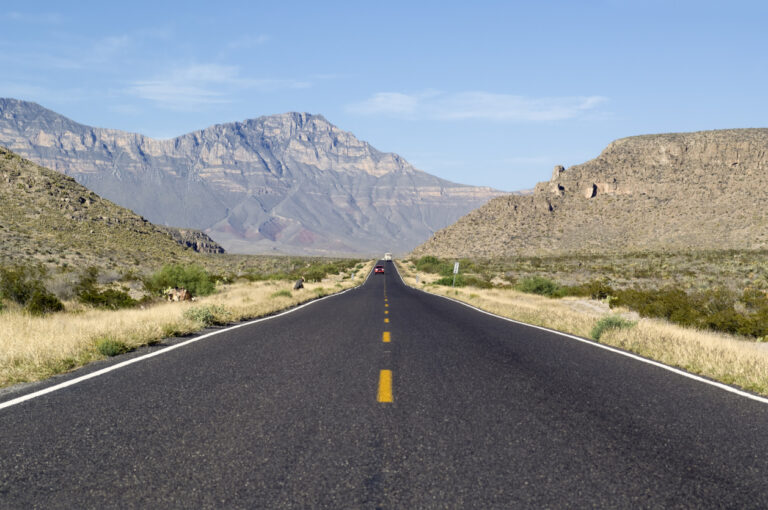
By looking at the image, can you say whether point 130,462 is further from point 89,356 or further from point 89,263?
point 89,263

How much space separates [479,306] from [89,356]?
1755 cm

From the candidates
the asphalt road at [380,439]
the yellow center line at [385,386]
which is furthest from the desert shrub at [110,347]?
the yellow center line at [385,386]

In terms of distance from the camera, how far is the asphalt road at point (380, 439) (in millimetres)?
3670

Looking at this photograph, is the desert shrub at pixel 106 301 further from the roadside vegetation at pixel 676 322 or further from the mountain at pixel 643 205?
the mountain at pixel 643 205

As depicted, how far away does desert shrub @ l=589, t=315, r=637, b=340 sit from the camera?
12.7 meters

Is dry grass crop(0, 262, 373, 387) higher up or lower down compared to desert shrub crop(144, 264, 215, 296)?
higher up

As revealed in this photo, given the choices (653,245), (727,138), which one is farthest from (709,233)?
(727,138)

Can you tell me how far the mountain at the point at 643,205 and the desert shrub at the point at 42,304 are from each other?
266 ft

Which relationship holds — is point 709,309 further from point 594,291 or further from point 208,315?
point 208,315

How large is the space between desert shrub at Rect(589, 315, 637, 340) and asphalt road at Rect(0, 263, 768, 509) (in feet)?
13.6

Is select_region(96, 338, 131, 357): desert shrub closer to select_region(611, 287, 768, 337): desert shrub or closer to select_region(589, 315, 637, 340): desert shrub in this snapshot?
select_region(589, 315, 637, 340): desert shrub

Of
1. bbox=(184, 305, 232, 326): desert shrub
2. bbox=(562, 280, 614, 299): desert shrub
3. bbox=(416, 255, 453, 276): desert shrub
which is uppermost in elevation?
bbox=(184, 305, 232, 326): desert shrub

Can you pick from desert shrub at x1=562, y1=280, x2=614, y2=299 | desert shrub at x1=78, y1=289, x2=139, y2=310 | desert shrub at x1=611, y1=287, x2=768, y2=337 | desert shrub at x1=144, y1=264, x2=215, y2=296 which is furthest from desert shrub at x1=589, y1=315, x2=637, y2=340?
desert shrub at x1=144, y1=264, x2=215, y2=296

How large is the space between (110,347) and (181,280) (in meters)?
20.3
